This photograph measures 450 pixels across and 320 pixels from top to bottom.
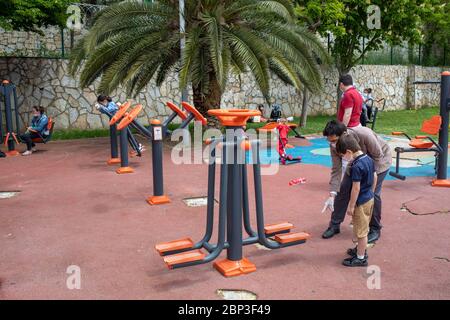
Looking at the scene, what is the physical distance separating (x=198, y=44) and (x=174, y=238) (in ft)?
19.5

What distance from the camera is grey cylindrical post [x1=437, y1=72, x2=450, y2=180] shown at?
6469 mm

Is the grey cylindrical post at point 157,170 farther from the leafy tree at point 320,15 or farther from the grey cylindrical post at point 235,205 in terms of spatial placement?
the leafy tree at point 320,15

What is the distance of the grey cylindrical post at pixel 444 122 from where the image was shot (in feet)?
21.2

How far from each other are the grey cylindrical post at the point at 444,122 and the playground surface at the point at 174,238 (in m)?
0.30

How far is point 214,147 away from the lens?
3.84m

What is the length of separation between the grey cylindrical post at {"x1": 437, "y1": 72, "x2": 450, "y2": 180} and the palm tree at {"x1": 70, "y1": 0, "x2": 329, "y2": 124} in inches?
138

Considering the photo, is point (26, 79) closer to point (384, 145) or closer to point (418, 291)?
point (384, 145)

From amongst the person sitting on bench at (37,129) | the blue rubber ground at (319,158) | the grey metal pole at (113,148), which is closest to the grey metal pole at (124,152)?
the grey metal pole at (113,148)

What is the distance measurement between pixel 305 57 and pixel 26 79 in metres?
7.82

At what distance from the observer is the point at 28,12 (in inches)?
423

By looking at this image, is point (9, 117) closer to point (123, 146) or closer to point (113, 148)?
point (113, 148)

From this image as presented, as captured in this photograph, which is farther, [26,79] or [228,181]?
[26,79]

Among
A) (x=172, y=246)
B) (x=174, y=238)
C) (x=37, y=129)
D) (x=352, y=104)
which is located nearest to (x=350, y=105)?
(x=352, y=104)
